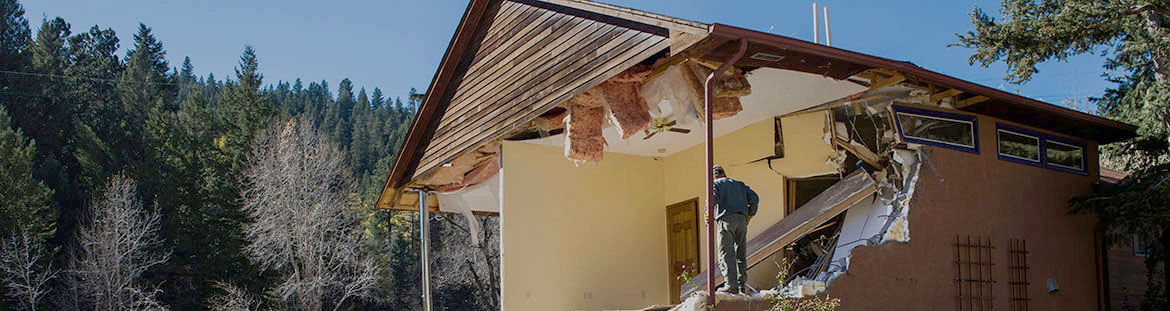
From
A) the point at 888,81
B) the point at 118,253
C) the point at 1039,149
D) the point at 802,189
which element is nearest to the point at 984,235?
the point at 1039,149

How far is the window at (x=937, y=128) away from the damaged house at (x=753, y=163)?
0.09 ft

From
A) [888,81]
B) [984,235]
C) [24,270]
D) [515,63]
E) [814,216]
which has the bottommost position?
[24,270]

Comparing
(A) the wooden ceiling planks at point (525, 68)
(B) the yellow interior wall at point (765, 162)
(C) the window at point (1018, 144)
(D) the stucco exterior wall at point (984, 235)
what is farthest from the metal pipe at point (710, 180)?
(C) the window at point (1018, 144)

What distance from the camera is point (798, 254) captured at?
11.6 meters

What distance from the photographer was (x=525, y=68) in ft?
40.0

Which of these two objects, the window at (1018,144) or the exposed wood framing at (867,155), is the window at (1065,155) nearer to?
the window at (1018,144)

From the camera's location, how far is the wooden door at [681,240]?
13578 millimetres

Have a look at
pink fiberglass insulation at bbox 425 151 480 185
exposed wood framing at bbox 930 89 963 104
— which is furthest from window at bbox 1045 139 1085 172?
pink fiberglass insulation at bbox 425 151 480 185

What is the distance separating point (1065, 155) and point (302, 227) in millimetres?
32863

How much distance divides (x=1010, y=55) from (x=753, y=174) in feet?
14.6

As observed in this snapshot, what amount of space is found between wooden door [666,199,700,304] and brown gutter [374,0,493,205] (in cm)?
411

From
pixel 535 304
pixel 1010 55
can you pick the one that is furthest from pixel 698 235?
pixel 1010 55

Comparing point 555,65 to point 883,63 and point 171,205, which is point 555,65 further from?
point 171,205

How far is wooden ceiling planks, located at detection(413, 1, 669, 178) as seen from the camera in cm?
1007
